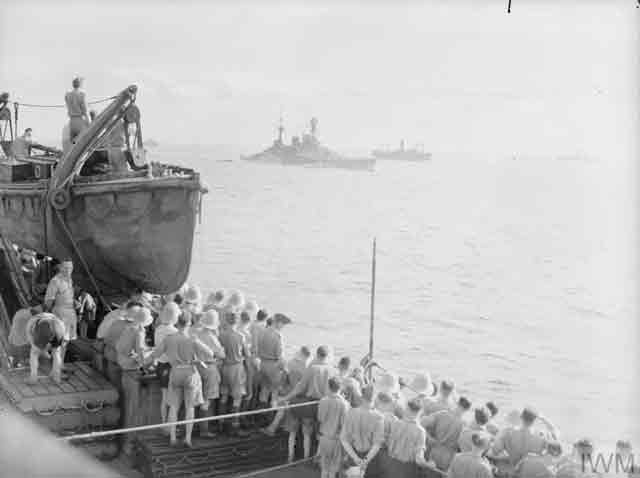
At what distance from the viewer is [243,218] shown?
70.6 meters

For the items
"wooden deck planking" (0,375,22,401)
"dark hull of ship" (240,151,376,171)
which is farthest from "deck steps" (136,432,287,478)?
"dark hull of ship" (240,151,376,171)

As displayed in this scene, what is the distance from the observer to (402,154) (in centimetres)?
14950

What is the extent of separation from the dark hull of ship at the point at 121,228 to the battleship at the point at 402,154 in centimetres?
13558

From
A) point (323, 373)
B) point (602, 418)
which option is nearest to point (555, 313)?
point (602, 418)

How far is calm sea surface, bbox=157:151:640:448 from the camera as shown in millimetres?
29781

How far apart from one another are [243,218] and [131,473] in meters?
61.8

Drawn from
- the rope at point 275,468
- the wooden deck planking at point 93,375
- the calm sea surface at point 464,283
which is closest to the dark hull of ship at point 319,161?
the calm sea surface at point 464,283

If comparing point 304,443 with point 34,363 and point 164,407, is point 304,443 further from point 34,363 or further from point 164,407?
point 34,363

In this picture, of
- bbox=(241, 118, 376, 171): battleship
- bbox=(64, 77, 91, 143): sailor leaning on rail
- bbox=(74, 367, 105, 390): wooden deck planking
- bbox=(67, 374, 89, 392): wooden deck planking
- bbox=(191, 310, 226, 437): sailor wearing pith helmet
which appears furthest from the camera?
bbox=(241, 118, 376, 171): battleship

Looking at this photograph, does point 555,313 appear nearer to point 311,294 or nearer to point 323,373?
point 311,294

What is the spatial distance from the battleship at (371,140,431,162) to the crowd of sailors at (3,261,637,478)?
140 metres

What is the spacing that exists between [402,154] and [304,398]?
14257 centimetres

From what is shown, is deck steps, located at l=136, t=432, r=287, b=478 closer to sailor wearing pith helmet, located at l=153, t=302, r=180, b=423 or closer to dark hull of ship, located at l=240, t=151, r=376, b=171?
sailor wearing pith helmet, located at l=153, t=302, r=180, b=423

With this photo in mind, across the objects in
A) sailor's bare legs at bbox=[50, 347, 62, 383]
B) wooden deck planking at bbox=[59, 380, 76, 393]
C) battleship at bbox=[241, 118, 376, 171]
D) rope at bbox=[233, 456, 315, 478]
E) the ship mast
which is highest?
the ship mast
